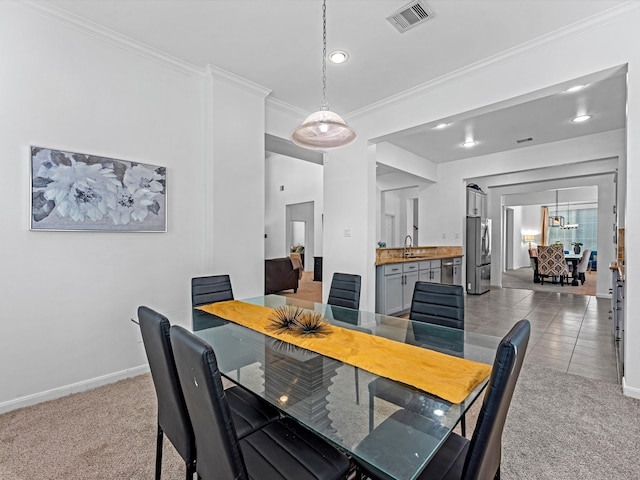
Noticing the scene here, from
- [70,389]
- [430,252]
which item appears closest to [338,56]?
[70,389]

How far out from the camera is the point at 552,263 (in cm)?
818

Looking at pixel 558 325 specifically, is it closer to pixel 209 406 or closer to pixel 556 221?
pixel 209 406

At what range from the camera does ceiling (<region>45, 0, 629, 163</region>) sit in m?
2.31

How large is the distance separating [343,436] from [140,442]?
1.54 metres

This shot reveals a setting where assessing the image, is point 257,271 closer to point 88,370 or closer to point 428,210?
point 88,370

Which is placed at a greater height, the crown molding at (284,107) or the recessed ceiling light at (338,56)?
the recessed ceiling light at (338,56)

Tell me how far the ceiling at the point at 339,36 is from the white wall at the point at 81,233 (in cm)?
29

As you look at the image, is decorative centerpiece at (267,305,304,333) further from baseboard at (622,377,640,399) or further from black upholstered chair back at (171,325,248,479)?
baseboard at (622,377,640,399)

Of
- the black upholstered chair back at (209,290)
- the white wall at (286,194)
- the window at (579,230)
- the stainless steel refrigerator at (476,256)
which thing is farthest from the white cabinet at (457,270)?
the window at (579,230)

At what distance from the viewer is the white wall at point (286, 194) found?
9.77 meters

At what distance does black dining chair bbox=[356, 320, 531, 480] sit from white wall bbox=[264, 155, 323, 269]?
8.70 metres

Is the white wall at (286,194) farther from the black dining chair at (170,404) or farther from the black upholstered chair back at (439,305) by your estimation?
the black dining chair at (170,404)

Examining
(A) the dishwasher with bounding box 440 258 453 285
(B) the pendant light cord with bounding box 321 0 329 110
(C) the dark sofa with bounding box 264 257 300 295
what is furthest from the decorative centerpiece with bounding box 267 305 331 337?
(C) the dark sofa with bounding box 264 257 300 295

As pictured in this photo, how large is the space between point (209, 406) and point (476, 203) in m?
7.22
